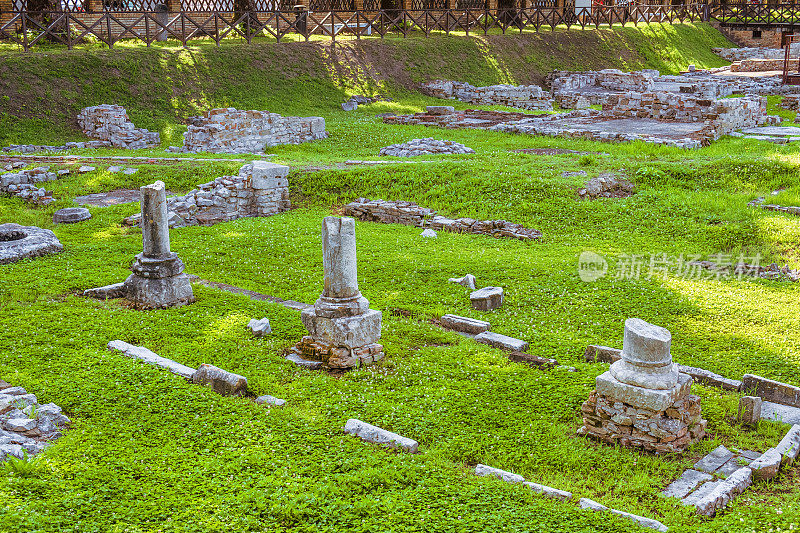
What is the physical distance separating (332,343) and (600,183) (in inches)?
341

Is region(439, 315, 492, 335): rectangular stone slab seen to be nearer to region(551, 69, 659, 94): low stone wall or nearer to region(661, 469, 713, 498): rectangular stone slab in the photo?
region(661, 469, 713, 498): rectangular stone slab

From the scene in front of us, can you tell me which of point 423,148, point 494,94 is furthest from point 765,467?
point 494,94

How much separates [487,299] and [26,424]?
18.6 feet

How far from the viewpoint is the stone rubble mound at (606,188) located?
601 inches

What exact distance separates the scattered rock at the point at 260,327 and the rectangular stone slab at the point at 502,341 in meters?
2.41

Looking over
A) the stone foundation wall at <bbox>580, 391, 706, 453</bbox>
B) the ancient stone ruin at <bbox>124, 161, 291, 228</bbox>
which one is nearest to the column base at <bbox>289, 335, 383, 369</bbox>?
the stone foundation wall at <bbox>580, 391, 706, 453</bbox>

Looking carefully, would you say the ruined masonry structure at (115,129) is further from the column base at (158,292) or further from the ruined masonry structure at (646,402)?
the ruined masonry structure at (646,402)

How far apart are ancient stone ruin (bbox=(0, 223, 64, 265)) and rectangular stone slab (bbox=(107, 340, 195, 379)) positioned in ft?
15.4

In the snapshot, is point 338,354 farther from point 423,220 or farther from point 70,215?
point 70,215

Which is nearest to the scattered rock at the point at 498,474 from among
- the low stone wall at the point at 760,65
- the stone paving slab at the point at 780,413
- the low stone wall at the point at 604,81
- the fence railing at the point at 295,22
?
the stone paving slab at the point at 780,413

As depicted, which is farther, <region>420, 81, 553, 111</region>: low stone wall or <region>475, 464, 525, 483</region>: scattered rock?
<region>420, 81, 553, 111</region>: low stone wall

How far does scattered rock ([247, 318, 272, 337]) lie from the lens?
30.3 ft

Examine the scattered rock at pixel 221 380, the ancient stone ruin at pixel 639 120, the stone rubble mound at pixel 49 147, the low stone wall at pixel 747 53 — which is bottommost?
the scattered rock at pixel 221 380

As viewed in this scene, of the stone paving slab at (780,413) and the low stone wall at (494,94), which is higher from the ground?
the low stone wall at (494,94)
